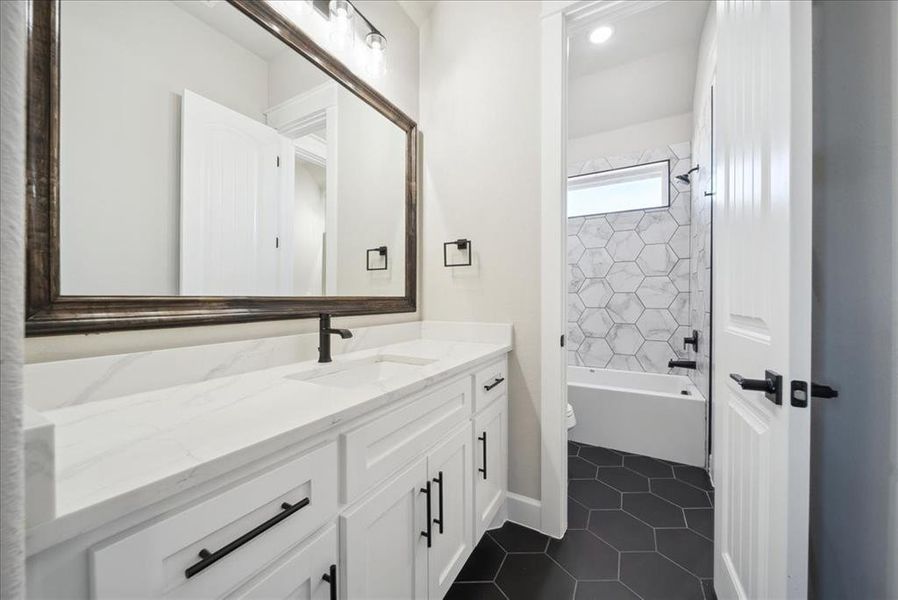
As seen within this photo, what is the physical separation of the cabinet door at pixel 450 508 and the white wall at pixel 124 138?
91 cm

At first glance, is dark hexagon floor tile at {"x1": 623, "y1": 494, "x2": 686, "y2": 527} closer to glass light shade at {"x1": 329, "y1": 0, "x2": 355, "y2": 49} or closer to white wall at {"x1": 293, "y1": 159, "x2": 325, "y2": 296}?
white wall at {"x1": 293, "y1": 159, "x2": 325, "y2": 296}

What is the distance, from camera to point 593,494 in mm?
1894

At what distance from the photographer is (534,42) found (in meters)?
1.62

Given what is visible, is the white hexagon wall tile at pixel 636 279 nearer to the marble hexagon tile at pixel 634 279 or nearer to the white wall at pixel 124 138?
the marble hexagon tile at pixel 634 279

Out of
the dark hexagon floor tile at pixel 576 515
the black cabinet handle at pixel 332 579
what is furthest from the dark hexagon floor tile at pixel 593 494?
the black cabinet handle at pixel 332 579

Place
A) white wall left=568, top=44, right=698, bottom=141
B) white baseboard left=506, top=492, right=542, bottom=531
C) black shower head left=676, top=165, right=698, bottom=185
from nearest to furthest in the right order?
white baseboard left=506, top=492, right=542, bottom=531 → white wall left=568, top=44, right=698, bottom=141 → black shower head left=676, top=165, right=698, bottom=185

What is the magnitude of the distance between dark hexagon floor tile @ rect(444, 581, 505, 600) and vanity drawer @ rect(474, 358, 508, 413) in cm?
62

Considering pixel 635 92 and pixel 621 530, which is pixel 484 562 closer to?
pixel 621 530

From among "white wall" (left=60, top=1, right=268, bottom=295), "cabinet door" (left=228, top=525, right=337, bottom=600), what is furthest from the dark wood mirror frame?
"cabinet door" (left=228, top=525, right=337, bottom=600)

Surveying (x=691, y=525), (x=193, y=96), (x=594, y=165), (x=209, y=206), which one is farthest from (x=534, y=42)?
(x=691, y=525)

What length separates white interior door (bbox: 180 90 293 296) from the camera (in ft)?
3.25

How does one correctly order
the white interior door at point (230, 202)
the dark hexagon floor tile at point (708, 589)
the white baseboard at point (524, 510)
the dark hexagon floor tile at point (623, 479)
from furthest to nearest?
the dark hexagon floor tile at point (623, 479) → the white baseboard at point (524, 510) → the dark hexagon floor tile at point (708, 589) → the white interior door at point (230, 202)

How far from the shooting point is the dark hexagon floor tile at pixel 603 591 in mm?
1251

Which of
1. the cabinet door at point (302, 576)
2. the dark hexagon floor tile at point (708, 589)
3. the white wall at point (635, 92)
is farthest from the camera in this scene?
the white wall at point (635, 92)
